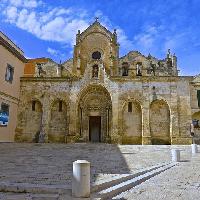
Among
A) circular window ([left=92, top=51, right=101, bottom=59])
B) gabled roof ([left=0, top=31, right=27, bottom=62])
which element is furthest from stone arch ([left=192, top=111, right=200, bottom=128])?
gabled roof ([left=0, top=31, right=27, bottom=62])

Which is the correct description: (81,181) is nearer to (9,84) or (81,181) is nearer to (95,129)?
(9,84)

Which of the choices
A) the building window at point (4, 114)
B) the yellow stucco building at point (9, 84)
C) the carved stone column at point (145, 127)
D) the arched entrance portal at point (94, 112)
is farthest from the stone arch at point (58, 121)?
the carved stone column at point (145, 127)

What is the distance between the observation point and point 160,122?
23547 mm

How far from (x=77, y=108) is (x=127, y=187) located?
18.0m

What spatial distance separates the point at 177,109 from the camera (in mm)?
23406

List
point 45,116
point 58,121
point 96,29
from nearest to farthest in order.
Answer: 1. point 45,116
2. point 58,121
3. point 96,29

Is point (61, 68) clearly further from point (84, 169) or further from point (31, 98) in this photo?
point (84, 169)

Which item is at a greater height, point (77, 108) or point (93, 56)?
point (93, 56)

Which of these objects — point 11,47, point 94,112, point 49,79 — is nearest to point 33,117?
point 49,79

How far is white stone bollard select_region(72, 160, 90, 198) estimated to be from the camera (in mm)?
4988

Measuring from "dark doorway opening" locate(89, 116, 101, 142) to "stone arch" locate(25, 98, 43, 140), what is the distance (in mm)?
4769

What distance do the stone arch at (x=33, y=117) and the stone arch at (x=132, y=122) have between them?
763 centimetres

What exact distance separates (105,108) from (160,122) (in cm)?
520

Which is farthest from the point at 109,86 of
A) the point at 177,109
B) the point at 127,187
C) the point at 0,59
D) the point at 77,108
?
the point at 127,187
